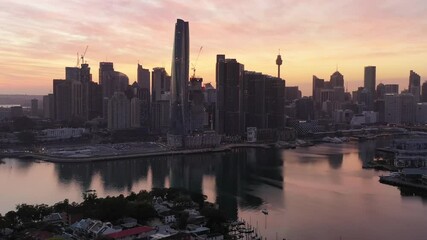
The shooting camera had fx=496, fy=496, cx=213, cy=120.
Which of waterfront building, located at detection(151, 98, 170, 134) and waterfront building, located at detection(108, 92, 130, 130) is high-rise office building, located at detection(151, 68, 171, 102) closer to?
waterfront building, located at detection(151, 98, 170, 134)

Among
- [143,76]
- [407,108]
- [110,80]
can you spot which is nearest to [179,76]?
[110,80]

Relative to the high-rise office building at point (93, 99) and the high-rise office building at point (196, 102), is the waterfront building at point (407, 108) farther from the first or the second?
the high-rise office building at point (93, 99)

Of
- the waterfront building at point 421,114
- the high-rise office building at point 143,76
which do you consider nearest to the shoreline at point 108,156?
the high-rise office building at point 143,76

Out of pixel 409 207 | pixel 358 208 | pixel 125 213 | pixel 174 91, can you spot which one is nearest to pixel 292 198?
pixel 358 208

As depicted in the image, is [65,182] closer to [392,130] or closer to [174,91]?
[174,91]

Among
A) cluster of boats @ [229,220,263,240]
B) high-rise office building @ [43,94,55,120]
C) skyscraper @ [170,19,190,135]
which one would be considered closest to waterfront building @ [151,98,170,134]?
skyscraper @ [170,19,190,135]
